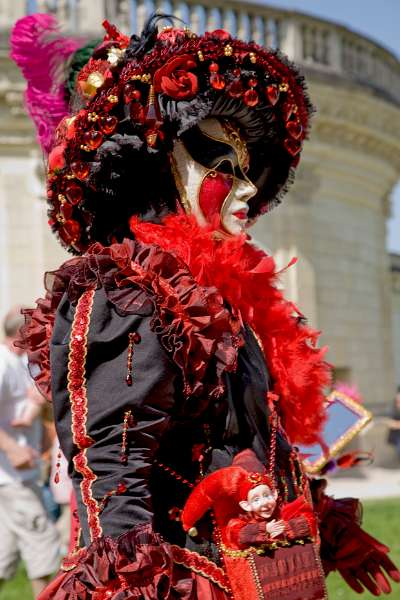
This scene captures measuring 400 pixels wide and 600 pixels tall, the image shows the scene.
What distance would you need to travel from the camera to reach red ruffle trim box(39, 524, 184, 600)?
1903mm

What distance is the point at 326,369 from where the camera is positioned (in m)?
2.66

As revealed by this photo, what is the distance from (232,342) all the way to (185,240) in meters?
0.27

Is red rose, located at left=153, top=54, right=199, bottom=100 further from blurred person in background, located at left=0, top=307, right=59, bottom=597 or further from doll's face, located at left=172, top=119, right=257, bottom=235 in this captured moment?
blurred person in background, located at left=0, top=307, right=59, bottom=597

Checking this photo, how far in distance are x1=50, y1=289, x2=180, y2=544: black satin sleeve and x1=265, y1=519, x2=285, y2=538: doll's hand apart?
11.0 inches

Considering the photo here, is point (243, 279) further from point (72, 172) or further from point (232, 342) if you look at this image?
point (72, 172)

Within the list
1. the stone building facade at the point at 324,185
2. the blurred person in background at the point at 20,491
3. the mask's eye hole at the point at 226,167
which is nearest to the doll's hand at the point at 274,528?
the mask's eye hole at the point at 226,167

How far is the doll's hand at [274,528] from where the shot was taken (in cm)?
215

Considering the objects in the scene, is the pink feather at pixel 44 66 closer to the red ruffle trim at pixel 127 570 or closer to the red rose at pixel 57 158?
the red rose at pixel 57 158

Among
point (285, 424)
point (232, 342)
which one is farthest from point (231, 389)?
point (285, 424)

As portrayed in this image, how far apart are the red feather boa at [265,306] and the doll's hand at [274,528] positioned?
39 cm

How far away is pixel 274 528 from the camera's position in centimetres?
216


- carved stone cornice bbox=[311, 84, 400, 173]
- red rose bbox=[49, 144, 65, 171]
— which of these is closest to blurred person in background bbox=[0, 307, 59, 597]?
red rose bbox=[49, 144, 65, 171]

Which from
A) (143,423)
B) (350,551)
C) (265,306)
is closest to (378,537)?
(350,551)

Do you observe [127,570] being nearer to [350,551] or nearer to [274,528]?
[274,528]
